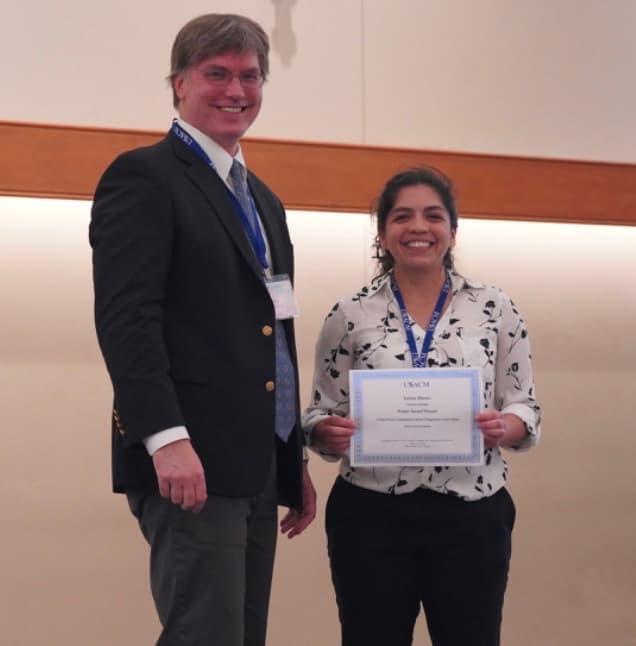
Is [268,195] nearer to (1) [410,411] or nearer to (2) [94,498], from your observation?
(1) [410,411]

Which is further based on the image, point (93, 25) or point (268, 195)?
point (93, 25)

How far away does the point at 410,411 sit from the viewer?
264 cm

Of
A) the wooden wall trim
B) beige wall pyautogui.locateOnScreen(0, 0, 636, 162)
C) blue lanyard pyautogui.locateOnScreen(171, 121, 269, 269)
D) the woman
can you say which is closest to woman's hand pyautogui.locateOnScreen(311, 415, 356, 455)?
the woman

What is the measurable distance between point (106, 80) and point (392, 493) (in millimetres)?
2079

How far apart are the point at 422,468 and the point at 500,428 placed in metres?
0.21

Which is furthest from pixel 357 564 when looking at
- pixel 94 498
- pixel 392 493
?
pixel 94 498

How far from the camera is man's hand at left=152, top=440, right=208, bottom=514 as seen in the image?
81.4 inches

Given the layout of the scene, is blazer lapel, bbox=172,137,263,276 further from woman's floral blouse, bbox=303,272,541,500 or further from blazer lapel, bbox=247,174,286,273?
woman's floral blouse, bbox=303,272,541,500

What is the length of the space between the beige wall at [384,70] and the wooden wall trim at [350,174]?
0.21 meters

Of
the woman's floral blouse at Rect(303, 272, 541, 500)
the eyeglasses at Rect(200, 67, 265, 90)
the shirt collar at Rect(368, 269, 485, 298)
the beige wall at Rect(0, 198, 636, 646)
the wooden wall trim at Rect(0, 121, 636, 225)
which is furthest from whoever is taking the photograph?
the beige wall at Rect(0, 198, 636, 646)

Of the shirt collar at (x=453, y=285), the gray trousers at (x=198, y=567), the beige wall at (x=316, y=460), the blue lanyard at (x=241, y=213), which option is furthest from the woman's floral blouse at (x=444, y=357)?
the beige wall at (x=316, y=460)

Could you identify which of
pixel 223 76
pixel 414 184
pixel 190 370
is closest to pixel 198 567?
pixel 190 370

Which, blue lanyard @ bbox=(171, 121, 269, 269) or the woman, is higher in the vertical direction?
blue lanyard @ bbox=(171, 121, 269, 269)

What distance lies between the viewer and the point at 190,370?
7.19ft
